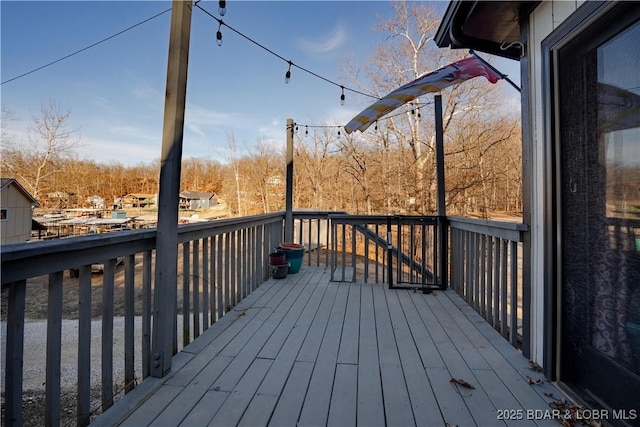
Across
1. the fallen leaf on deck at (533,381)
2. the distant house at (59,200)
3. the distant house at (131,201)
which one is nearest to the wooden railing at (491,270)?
the fallen leaf on deck at (533,381)

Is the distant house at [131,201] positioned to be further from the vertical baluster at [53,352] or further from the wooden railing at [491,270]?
the vertical baluster at [53,352]

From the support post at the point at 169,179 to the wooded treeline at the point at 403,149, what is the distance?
6.71 m

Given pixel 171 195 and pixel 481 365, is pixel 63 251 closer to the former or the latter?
pixel 171 195

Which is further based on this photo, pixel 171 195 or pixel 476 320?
pixel 476 320

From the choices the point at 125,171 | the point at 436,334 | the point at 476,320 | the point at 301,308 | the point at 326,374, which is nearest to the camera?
the point at 326,374

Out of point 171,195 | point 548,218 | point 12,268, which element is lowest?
point 12,268

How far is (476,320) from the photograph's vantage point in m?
2.63

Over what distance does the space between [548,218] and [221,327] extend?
2.36 metres

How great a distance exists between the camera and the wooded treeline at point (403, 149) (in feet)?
32.1

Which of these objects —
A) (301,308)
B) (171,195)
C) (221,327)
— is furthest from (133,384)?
(301,308)

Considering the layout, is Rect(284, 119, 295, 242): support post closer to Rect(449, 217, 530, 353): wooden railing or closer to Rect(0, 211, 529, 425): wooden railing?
Rect(0, 211, 529, 425): wooden railing

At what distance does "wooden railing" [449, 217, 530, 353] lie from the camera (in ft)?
6.85

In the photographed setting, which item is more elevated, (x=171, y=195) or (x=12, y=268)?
(x=171, y=195)

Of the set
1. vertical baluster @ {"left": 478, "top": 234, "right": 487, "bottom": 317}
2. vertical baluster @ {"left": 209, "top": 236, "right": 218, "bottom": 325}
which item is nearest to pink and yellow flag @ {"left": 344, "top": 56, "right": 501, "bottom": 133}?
vertical baluster @ {"left": 478, "top": 234, "right": 487, "bottom": 317}
